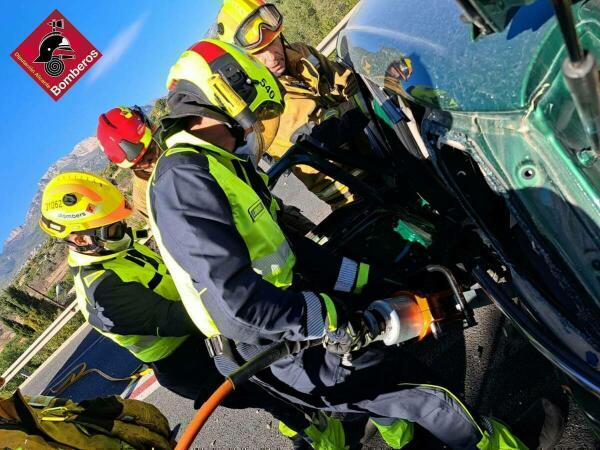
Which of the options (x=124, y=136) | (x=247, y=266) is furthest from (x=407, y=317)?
(x=124, y=136)

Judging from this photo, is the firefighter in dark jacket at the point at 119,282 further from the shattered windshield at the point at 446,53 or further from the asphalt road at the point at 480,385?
the shattered windshield at the point at 446,53

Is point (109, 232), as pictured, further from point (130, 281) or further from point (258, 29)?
point (258, 29)

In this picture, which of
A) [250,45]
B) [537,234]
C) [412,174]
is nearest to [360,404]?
[412,174]

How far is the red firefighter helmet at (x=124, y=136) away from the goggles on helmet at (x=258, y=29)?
147cm

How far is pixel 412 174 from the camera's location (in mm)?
2273

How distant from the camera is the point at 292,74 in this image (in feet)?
13.7

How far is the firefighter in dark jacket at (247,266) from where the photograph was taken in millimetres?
1909

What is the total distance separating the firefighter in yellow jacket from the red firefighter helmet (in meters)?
1.28

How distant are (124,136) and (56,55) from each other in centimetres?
922

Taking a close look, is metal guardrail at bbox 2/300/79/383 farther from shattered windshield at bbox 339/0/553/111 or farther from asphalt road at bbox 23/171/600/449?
shattered windshield at bbox 339/0/553/111

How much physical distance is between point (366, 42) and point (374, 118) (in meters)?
0.55

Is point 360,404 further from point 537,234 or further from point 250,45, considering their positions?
point 250,45

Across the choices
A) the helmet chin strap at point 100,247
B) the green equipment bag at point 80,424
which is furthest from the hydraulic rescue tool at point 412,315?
the green equipment bag at point 80,424

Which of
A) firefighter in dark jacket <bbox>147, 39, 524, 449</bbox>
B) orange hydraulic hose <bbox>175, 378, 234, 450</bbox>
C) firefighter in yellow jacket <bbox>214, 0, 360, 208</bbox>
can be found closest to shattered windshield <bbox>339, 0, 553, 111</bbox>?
firefighter in dark jacket <bbox>147, 39, 524, 449</bbox>
